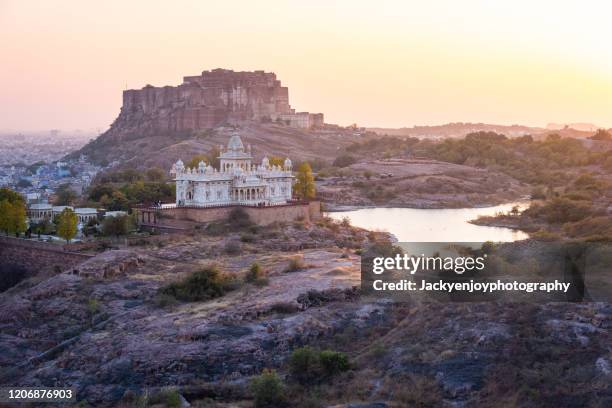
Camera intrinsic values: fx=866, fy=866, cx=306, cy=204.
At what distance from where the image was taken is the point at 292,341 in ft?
44.2

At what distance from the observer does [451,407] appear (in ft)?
33.7

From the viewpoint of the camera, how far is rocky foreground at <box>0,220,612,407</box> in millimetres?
10781

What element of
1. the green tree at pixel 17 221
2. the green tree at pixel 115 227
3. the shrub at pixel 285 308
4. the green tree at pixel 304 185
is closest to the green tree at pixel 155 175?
the green tree at pixel 304 185

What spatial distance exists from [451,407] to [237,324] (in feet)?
16.3

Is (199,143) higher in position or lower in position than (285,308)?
higher

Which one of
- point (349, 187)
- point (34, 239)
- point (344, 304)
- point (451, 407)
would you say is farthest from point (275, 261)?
point (349, 187)

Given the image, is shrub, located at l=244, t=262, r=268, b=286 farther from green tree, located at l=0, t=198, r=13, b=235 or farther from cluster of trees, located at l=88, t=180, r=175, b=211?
cluster of trees, located at l=88, t=180, r=175, b=211

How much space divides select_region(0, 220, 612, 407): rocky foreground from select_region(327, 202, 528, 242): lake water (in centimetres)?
1184

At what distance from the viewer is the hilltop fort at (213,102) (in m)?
66.9

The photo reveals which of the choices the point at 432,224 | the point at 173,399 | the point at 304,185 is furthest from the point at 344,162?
the point at 173,399

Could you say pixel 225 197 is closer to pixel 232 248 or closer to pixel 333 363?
pixel 232 248

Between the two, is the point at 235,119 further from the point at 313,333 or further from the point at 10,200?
the point at 313,333

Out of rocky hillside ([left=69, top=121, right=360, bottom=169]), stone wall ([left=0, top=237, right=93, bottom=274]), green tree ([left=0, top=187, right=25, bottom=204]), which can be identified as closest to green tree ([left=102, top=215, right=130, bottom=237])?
stone wall ([left=0, top=237, right=93, bottom=274])

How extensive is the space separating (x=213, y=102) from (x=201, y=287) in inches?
2028
